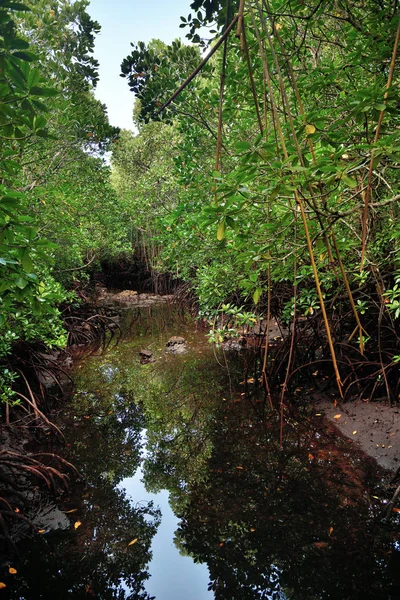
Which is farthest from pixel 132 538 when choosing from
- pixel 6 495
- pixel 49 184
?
pixel 49 184

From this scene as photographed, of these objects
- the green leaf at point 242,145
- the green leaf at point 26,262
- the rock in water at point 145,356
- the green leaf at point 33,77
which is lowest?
the rock in water at point 145,356

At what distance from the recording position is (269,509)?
3254 millimetres

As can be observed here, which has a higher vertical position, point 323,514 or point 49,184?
point 49,184

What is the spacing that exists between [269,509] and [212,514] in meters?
0.50

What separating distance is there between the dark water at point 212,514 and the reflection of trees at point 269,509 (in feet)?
0.03

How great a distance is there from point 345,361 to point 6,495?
4021 mm

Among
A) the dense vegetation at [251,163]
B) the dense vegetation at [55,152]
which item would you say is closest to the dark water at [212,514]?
the dense vegetation at [251,163]

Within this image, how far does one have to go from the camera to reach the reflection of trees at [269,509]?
259cm

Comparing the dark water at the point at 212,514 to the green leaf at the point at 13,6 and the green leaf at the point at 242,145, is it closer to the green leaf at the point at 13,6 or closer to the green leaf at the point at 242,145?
the green leaf at the point at 242,145

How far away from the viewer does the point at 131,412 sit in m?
5.46

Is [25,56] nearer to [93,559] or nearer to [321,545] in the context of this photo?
[93,559]

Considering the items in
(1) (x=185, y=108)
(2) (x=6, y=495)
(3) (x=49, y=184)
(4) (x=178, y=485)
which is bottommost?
(4) (x=178, y=485)

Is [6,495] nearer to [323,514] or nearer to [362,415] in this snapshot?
[323,514]

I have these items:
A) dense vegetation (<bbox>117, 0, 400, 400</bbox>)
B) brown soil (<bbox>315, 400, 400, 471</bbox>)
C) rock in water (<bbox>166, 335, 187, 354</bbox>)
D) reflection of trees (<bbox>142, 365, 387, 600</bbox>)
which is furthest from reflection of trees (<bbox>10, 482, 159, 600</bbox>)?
rock in water (<bbox>166, 335, 187, 354</bbox>)
